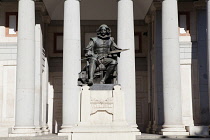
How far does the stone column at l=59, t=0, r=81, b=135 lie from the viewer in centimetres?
4022

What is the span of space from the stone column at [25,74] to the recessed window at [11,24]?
7287 mm

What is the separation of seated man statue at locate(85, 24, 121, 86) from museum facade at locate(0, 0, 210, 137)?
627 centimetres

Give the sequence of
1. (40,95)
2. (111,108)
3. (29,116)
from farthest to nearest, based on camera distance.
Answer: (40,95) < (29,116) < (111,108)

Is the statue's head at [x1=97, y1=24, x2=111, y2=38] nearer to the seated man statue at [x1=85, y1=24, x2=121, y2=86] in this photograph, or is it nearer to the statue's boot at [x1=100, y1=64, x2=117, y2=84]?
the seated man statue at [x1=85, y1=24, x2=121, y2=86]

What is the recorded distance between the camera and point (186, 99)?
47562 millimetres

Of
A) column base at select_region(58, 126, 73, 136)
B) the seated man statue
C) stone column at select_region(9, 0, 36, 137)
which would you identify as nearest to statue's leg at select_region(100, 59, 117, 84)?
the seated man statue

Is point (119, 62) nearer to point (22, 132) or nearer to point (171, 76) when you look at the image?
point (171, 76)

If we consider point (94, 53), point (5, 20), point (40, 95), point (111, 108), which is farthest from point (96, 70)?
point (5, 20)

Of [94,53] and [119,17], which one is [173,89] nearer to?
[119,17]

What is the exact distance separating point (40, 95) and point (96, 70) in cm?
2087

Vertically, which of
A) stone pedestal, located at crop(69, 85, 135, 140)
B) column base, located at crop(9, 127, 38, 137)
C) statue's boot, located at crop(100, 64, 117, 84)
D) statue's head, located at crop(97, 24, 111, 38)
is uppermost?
statue's head, located at crop(97, 24, 111, 38)

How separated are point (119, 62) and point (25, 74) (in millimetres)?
9110

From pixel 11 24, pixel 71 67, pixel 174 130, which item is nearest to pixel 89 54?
pixel 71 67

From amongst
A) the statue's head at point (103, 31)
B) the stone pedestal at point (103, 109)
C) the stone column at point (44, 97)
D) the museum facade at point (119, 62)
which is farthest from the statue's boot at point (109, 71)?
the stone column at point (44, 97)
